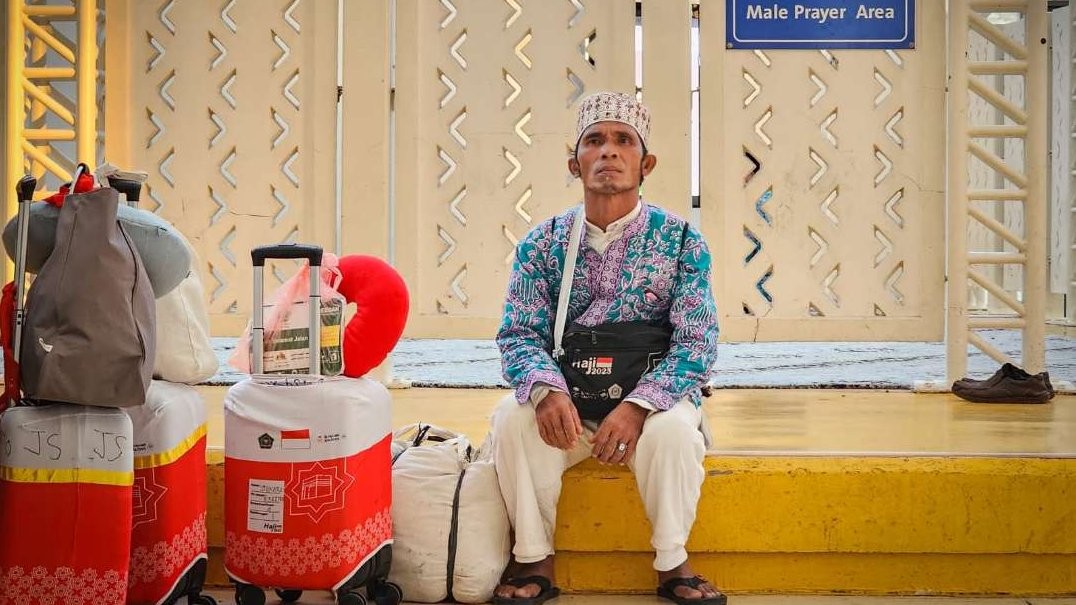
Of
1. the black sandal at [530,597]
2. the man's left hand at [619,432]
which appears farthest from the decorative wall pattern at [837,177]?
the black sandal at [530,597]

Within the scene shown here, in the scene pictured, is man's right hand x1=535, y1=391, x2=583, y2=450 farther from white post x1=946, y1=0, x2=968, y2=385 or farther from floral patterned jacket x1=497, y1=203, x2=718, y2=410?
white post x1=946, y1=0, x2=968, y2=385

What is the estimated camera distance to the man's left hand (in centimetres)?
201

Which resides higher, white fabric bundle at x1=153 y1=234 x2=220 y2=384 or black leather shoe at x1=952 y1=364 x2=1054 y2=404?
Answer: white fabric bundle at x1=153 y1=234 x2=220 y2=384

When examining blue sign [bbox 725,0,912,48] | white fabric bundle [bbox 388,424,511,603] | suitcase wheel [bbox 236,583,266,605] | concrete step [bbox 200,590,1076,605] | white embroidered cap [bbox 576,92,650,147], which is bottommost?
concrete step [bbox 200,590,1076,605]

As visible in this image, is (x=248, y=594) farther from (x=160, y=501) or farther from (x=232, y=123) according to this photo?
(x=232, y=123)

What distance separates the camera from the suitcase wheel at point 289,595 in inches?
79.7

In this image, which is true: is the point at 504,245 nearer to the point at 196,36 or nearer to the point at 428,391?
the point at 428,391

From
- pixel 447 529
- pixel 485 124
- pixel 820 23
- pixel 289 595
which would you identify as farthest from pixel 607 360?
pixel 820 23

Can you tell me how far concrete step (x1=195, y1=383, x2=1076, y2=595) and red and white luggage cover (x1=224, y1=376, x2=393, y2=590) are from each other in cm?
39

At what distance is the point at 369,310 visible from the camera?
2051 mm

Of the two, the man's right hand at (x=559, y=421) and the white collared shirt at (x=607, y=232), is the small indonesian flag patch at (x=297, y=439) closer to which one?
the man's right hand at (x=559, y=421)

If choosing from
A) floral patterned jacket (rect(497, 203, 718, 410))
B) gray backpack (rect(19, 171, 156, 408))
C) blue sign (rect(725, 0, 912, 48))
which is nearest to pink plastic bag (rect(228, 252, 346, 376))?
gray backpack (rect(19, 171, 156, 408))

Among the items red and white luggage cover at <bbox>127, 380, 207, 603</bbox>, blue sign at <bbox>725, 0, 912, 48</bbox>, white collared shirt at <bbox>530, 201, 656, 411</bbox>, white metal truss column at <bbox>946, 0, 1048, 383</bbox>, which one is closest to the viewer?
red and white luggage cover at <bbox>127, 380, 207, 603</bbox>

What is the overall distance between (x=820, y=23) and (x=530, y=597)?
2.59 meters
